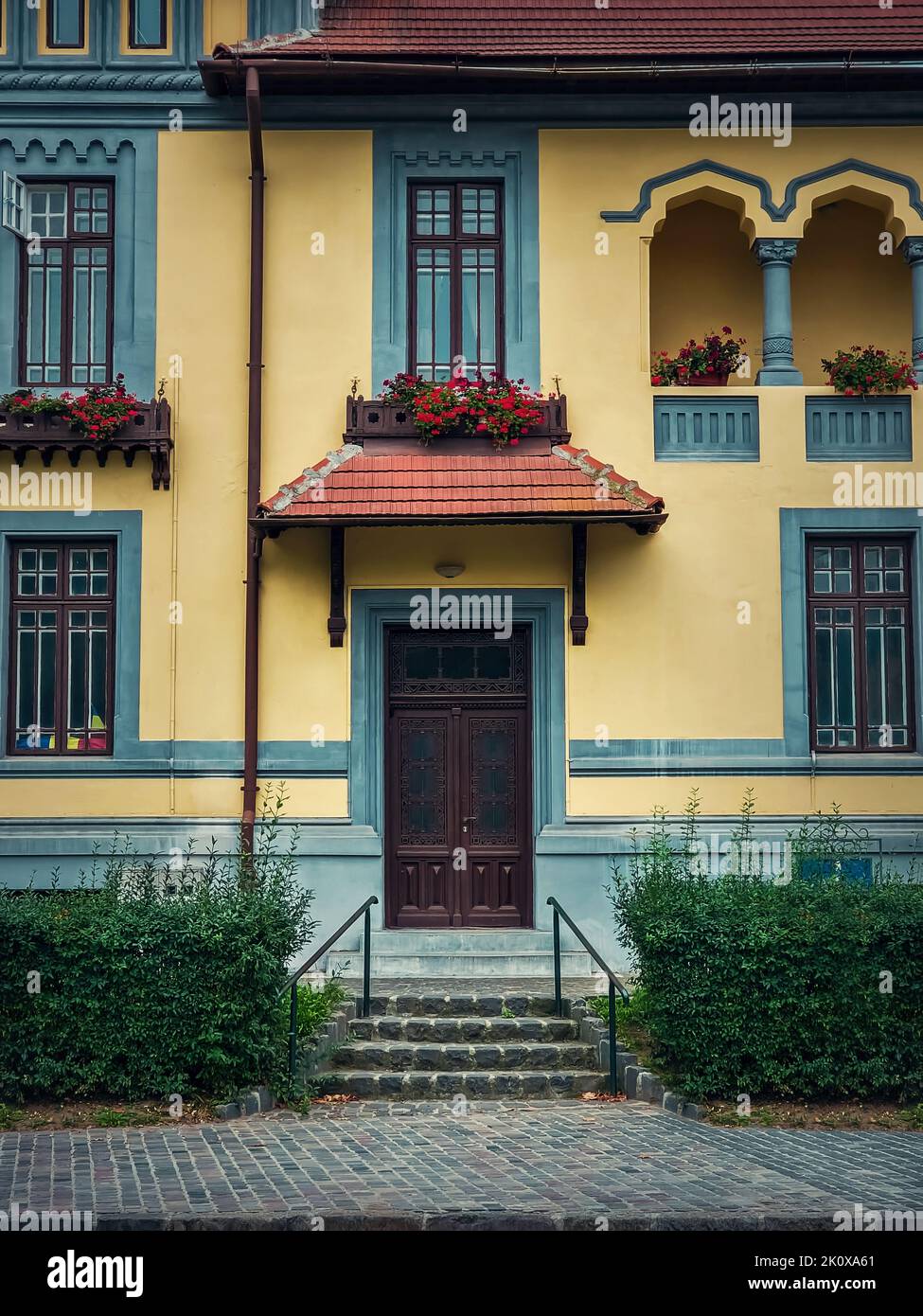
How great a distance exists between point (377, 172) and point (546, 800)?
6598 mm

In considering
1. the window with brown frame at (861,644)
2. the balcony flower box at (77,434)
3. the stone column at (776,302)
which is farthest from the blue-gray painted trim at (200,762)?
the stone column at (776,302)

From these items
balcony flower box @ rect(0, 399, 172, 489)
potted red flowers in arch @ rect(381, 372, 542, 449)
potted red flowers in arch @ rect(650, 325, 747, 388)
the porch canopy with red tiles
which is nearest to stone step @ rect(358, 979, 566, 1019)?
the porch canopy with red tiles

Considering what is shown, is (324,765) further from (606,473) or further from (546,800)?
(606,473)

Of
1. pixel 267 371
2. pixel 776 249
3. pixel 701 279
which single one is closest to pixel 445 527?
pixel 267 371

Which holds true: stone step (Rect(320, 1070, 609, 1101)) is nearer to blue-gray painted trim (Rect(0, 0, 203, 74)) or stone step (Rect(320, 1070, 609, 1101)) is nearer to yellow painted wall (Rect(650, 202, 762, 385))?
yellow painted wall (Rect(650, 202, 762, 385))

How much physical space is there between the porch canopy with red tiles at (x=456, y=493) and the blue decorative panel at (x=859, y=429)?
206 centimetres

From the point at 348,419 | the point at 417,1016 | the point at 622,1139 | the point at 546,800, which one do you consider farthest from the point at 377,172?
the point at 622,1139

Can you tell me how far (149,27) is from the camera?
14.5 meters

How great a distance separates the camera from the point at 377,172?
1437 centimetres

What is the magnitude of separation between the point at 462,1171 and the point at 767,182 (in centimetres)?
1040

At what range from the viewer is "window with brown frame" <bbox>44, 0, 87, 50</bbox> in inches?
570

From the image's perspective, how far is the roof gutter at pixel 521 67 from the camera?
45.1 ft

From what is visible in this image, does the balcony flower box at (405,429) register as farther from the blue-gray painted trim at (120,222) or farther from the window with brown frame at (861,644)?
the window with brown frame at (861,644)

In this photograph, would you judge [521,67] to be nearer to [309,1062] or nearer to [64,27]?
[64,27]
